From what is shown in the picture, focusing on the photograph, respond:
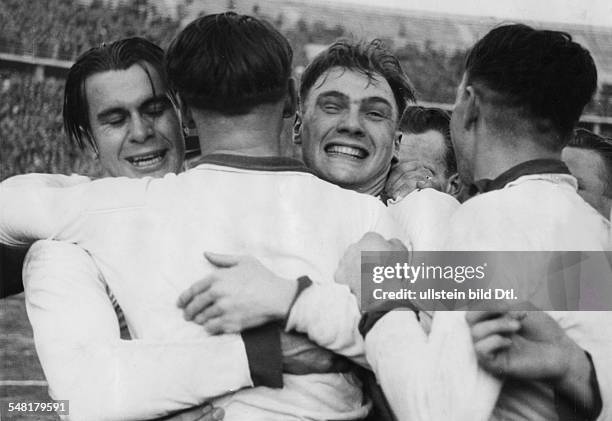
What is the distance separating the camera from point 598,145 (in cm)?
157

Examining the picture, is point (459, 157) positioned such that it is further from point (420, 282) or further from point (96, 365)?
point (96, 365)

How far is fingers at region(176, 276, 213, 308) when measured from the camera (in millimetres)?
1229

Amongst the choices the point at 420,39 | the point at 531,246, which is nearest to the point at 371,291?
the point at 531,246

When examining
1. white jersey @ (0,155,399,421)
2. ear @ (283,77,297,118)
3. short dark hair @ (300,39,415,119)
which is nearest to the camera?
white jersey @ (0,155,399,421)

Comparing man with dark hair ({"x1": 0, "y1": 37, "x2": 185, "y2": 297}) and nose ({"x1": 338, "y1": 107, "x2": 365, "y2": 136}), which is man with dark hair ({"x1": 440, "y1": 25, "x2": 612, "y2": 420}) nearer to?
nose ({"x1": 338, "y1": 107, "x2": 365, "y2": 136})

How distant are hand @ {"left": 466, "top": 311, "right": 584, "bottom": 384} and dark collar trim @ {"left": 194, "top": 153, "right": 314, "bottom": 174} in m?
0.33

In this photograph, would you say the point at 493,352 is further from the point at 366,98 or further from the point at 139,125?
the point at 139,125

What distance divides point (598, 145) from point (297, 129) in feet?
1.75

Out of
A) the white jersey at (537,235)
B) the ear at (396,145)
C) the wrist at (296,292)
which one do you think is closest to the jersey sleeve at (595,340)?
the white jersey at (537,235)

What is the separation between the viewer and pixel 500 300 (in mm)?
1158

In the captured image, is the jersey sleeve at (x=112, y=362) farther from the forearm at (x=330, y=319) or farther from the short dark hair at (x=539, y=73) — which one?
the short dark hair at (x=539, y=73)

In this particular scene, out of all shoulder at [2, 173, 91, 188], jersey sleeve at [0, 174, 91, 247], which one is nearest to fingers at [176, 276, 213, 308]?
jersey sleeve at [0, 174, 91, 247]

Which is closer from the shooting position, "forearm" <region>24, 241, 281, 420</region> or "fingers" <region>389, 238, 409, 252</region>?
"forearm" <region>24, 241, 281, 420</region>

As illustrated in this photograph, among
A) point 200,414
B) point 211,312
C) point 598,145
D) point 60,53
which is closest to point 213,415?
point 200,414
